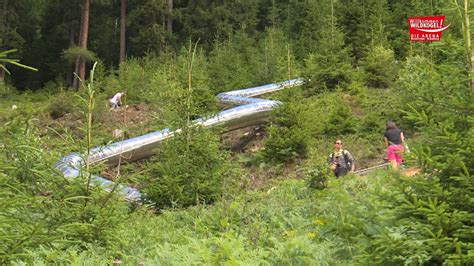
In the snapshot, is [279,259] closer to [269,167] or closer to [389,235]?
[389,235]

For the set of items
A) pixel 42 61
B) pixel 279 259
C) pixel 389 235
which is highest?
pixel 389 235

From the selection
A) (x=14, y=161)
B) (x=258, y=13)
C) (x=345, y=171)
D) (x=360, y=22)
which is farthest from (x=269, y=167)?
(x=258, y=13)

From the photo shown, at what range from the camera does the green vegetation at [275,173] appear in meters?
3.91

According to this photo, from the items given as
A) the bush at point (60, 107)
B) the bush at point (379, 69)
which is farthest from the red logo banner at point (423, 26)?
the bush at point (60, 107)

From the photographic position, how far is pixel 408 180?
3.93 meters

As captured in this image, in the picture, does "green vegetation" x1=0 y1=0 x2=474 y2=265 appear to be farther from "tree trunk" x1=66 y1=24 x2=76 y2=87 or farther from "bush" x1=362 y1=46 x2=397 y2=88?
"tree trunk" x1=66 y1=24 x2=76 y2=87

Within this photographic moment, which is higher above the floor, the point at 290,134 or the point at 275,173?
the point at 290,134

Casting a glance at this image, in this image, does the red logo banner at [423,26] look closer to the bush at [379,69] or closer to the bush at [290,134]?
the bush at [290,134]

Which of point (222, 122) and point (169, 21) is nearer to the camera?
point (222, 122)

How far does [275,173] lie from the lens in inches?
543

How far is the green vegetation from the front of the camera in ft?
12.8

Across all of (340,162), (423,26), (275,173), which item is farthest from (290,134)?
(423,26)

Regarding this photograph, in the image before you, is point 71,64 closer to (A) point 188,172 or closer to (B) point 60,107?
(B) point 60,107

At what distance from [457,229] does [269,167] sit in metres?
10.5
